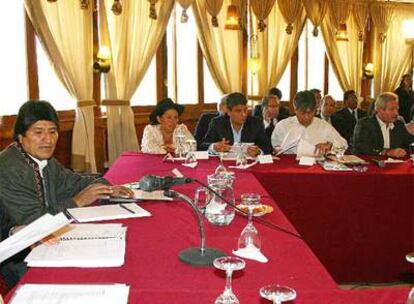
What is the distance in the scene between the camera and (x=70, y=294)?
158 cm

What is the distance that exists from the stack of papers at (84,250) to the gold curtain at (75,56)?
4.39 m

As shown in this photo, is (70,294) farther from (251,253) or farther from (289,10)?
(289,10)

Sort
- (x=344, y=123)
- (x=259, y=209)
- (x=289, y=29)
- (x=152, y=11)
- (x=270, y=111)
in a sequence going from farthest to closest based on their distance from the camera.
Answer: (x=289, y=29)
(x=344, y=123)
(x=152, y=11)
(x=270, y=111)
(x=259, y=209)

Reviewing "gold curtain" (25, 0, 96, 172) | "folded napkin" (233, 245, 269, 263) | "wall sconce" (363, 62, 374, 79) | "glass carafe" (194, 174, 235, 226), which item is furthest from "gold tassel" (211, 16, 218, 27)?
"folded napkin" (233, 245, 269, 263)

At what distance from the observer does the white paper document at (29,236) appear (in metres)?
1.54

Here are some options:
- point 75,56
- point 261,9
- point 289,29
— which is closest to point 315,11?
point 289,29

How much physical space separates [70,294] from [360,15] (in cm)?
949

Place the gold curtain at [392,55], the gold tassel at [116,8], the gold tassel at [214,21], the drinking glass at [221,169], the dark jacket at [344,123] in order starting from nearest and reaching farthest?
the drinking glass at [221,169]
the gold tassel at [116,8]
the dark jacket at [344,123]
the gold tassel at [214,21]
the gold curtain at [392,55]

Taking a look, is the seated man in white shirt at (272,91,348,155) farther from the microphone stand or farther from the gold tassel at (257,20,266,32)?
the gold tassel at (257,20,266,32)

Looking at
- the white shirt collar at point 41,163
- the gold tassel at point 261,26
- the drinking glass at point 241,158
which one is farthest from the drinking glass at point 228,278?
the gold tassel at point 261,26

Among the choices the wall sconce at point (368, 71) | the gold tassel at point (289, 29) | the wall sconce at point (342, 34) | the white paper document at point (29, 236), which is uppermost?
the gold tassel at point (289, 29)

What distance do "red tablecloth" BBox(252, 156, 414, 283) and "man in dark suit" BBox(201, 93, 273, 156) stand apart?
965mm

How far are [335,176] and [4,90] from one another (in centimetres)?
384

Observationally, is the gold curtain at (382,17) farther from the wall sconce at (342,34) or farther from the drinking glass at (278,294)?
the drinking glass at (278,294)
